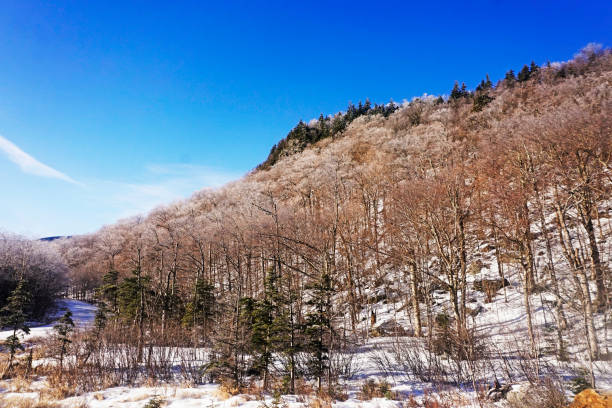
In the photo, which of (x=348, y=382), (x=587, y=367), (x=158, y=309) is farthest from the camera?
(x=158, y=309)

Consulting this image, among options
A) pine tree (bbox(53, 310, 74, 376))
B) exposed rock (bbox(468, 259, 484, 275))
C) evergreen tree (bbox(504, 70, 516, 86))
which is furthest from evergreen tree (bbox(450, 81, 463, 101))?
pine tree (bbox(53, 310, 74, 376))

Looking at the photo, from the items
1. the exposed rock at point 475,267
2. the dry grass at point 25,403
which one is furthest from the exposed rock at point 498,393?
the exposed rock at point 475,267

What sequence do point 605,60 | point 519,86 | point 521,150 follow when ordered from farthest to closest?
point 519,86, point 605,60, point 521,150

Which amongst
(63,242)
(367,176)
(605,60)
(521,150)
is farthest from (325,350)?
(63,242)

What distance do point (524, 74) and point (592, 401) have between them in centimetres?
8094

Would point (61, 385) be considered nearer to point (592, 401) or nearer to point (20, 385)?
point (20, 385)

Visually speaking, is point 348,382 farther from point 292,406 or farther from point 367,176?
point 367,176

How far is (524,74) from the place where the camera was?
6531 cm

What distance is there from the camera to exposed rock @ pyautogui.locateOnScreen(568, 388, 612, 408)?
13.9 feet

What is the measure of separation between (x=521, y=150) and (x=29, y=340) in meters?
32.1

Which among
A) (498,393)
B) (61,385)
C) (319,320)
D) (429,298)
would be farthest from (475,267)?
(61,385)

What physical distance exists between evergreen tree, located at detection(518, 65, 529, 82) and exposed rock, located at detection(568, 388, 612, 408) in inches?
3068

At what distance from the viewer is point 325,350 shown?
29.4ft

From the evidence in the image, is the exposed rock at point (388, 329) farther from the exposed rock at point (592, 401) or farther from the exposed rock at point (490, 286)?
the exposed rock at point (592, 401)
